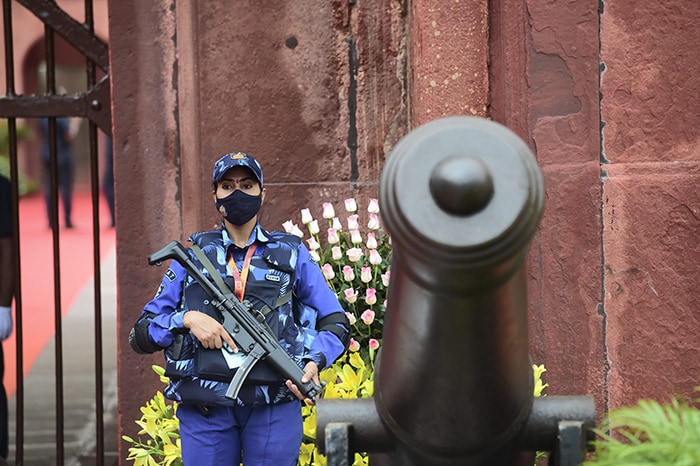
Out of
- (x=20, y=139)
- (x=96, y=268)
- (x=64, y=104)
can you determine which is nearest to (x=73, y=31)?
(x=64, y=104)

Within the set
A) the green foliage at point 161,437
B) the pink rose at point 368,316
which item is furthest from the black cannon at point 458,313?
the pink rose at point 368,316

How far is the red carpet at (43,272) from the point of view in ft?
33.4

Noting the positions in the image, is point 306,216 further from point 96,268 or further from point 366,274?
point 96,268

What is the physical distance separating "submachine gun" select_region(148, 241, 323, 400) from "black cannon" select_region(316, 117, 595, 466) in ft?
2.70

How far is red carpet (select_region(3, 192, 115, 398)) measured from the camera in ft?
33.4

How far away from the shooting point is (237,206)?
3.29 metres

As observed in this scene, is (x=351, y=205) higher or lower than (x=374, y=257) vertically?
higher

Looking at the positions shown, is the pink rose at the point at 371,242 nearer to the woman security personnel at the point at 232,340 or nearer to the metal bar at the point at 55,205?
the woman security personnel at the point at 232,340

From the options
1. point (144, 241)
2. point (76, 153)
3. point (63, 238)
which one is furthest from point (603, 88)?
point (76, 153)

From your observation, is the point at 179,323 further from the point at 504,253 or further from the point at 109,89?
the point at 109,89

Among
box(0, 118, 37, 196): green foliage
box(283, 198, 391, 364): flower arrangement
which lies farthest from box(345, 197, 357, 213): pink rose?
box(0, 118, 37, 196): green foliage

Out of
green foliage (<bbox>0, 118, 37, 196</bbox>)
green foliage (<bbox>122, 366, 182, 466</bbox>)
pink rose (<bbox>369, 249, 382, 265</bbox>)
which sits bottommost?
green foliage (<bbox>122, 366, 182, 466</bbox>)

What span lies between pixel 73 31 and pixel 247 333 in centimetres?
Result: 242

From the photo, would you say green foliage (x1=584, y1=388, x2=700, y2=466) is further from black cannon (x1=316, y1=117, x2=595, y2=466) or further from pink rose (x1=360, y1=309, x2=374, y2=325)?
pink rose (x1=360, y1=309, x2=374, y2=325)
